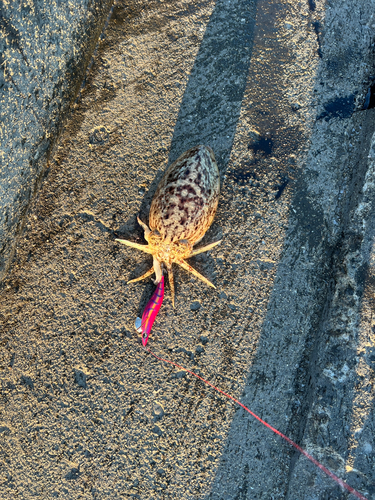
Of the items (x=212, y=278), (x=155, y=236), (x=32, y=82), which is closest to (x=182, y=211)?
(x=155, y=236)

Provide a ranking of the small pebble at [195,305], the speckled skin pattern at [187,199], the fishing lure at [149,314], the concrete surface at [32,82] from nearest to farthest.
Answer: the concrete surface at [32,82] < the speckled skin pattern at [187,199] < the fishing lure at [149,314] < the small pebble at [195,305]

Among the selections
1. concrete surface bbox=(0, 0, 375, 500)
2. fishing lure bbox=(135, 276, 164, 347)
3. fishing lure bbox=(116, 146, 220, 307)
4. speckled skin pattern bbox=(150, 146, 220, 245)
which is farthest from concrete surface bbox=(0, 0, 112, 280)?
fishing lure bbox=(135, 276, 164, 347)

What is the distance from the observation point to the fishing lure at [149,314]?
2533 millimetres

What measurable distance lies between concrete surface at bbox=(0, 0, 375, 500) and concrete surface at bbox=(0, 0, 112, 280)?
18cm

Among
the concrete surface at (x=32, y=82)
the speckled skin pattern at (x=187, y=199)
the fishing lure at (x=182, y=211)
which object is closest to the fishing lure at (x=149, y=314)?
the fishing lure at (x=182, y=211)

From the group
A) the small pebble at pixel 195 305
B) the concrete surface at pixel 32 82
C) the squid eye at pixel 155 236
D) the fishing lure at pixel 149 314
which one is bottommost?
the small pebble at pixel 195 305

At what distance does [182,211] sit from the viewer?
2404mm

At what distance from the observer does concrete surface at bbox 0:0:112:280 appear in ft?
7.27

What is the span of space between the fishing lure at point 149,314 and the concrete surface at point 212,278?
0.41 ft

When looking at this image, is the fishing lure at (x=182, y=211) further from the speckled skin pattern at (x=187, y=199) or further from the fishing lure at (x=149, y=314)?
the fishing lure at (x=149, y=314)

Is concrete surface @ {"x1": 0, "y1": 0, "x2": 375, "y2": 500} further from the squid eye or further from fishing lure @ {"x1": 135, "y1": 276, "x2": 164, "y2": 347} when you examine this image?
the squid eye

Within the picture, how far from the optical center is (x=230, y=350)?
267 centimetres

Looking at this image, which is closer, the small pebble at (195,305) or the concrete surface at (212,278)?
the concrete surface at (212,278)

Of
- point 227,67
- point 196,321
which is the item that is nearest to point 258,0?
point 227,67
